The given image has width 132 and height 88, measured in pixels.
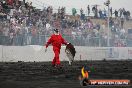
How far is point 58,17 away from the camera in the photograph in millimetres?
30438

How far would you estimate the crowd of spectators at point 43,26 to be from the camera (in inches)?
916

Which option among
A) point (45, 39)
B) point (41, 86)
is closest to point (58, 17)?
point (45, 39)

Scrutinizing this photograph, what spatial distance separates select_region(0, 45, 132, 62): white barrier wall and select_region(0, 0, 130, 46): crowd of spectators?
398mm

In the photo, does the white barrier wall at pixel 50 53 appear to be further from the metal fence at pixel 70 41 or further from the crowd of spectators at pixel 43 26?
the crowd of spectators at pixel 43 26

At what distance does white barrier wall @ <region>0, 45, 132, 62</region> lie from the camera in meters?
23.2

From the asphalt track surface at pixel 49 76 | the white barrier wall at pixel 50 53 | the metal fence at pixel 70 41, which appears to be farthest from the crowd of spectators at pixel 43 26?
the asphalt track surface at pixel 49 76

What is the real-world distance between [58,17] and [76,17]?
2766 mm

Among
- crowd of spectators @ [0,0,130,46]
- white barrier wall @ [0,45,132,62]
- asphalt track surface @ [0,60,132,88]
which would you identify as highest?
crowd of spectators @ [0,0,130,46]

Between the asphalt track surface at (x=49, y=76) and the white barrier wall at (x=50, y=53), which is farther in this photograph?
the white barrier wall at (x=50, y=53)

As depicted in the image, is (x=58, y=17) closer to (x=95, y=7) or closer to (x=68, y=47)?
(x=95, y=7)

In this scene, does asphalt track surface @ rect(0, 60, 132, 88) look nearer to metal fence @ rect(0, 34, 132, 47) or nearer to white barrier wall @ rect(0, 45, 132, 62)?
metal fence @ rect(0, 34, 132, 47)

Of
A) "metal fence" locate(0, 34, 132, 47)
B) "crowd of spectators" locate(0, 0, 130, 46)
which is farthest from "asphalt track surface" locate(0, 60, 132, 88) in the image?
"crowd of spectators" locate(0, 0, 130, 46)

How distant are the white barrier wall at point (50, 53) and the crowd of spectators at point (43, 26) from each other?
0.40 meters

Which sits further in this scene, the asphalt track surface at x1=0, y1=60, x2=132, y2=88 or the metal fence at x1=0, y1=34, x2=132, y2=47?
the metal fence at x1=0, y1=34, x2=132, y2=47
